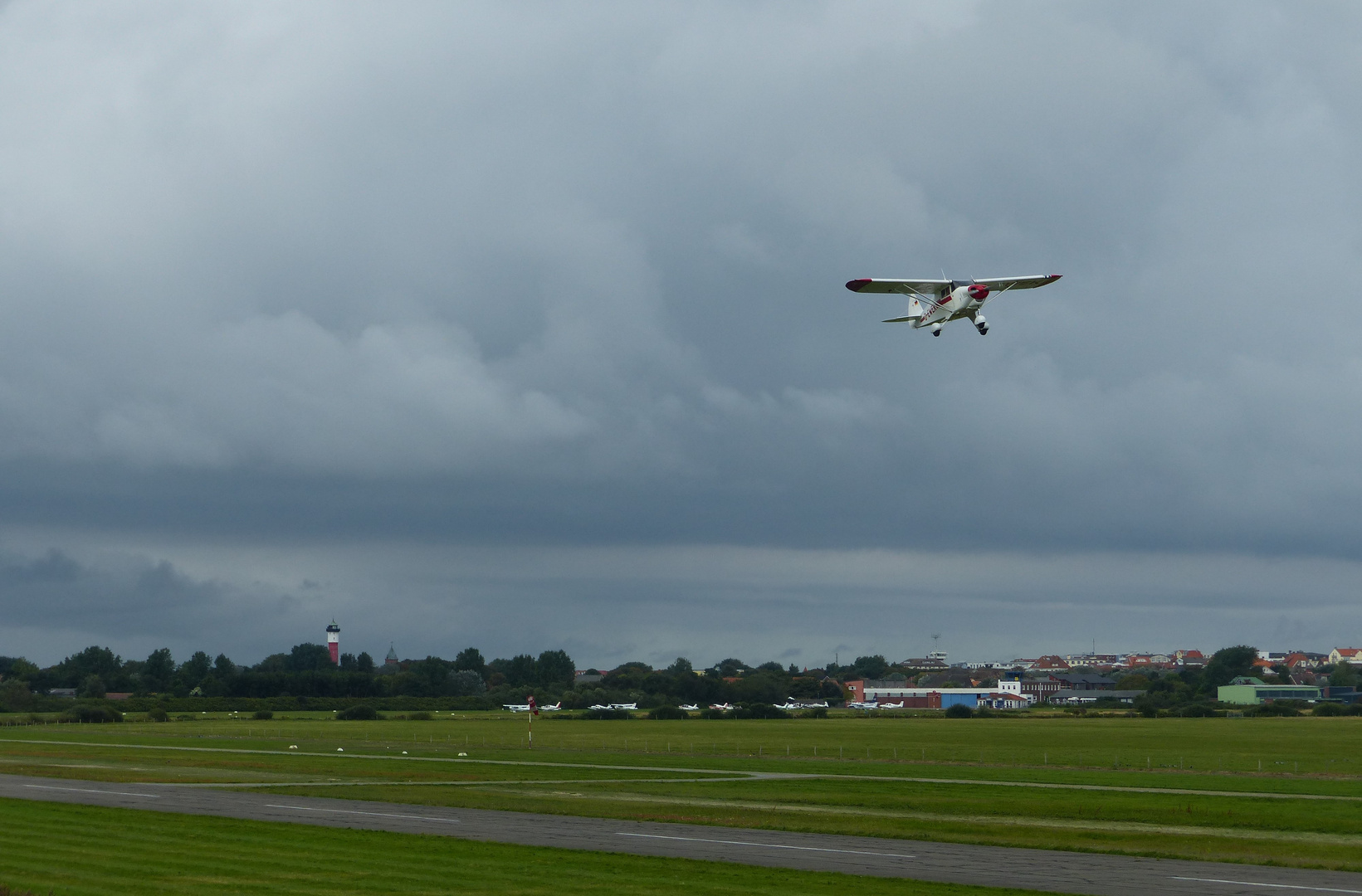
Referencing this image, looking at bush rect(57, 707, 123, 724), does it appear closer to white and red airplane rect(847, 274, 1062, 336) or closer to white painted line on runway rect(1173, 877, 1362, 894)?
white and red airplane rect(847, 274, 1062, 336)

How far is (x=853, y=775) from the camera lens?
250ft

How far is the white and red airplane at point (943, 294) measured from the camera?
6225cm

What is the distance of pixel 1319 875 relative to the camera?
120 ft

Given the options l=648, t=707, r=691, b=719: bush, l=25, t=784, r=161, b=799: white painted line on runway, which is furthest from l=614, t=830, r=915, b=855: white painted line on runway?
l=648, t=707, r=691, b=719: bush

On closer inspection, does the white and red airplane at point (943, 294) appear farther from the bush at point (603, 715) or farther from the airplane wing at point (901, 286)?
the bush at point (603, 715)

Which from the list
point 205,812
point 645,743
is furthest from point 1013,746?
point 205,812

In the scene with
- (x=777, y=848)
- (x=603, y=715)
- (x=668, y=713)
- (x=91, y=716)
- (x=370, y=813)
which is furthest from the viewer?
(x=668, y=713)

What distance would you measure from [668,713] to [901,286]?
13863cm

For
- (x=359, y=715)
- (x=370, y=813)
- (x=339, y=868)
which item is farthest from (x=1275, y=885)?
(x=359, y=715)

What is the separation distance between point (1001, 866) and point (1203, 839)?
1058cm

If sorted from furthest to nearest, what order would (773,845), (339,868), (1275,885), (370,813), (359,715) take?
(359,715)
(370,813)
(773,845)
(339,868)
(1275,885)

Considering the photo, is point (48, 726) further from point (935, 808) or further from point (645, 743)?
point (935, 808)

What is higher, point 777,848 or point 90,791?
point 90,791

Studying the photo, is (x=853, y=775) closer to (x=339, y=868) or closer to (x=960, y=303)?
(x=960, y=303)
